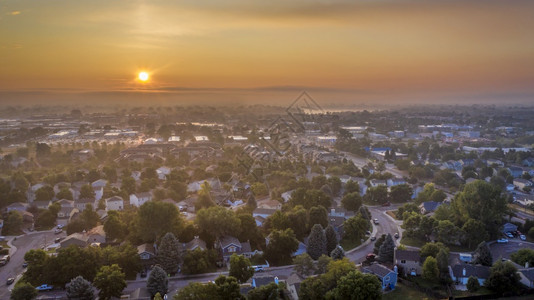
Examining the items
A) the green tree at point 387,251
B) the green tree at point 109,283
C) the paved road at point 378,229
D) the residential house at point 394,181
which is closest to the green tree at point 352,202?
the paved road at point 378,229

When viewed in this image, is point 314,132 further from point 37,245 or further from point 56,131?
point 37,245

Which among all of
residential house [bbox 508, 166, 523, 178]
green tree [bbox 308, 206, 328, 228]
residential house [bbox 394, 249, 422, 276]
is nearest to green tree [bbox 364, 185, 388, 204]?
green tree [bbox 308, 206, 328, 228]

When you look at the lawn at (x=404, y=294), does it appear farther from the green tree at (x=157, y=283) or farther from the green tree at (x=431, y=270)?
the green tree at (x=157, y=283)

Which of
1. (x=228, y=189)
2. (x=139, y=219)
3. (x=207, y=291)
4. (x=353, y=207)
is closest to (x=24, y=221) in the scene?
(x=139, y=219)

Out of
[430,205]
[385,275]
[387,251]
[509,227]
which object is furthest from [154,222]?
[509,227]

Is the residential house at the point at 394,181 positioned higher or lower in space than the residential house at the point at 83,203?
higher

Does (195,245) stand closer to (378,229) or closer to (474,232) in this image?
(378,229)

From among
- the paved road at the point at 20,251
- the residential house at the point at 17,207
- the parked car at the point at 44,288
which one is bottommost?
the paved road at the point at 20,251
